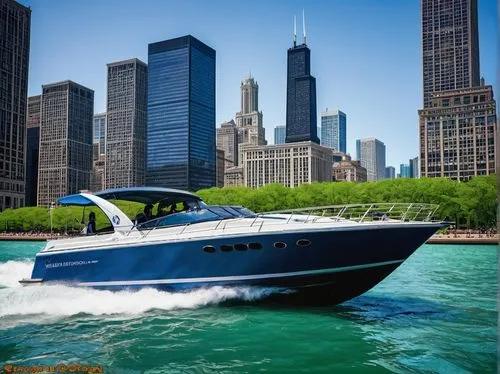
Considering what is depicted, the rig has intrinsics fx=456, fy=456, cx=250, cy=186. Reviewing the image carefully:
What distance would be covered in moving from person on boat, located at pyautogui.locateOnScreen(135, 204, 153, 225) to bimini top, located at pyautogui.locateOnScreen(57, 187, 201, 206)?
388 mm

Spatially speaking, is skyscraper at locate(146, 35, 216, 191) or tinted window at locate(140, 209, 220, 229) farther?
skyscraper at locate(146, 35, 216, 191)

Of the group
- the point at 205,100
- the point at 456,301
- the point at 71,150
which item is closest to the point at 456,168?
the point at 205,100

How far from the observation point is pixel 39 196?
19100 cm

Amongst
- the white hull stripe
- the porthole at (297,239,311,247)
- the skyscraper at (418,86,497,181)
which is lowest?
the white hull stripe

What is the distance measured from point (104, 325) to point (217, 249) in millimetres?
2970

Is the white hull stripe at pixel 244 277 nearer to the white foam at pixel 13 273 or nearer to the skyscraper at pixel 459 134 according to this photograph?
the white foam at pixel 13 273

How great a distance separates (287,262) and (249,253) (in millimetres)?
904

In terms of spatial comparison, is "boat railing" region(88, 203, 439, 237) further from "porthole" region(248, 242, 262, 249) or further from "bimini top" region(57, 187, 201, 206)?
"bimini top" region(57, 187, 201, 206)

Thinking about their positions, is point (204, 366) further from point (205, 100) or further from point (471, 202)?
point (205, 100)

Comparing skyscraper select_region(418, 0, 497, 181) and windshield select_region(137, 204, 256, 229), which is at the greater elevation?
skyscraper select_region(418, 0, 497, 181)

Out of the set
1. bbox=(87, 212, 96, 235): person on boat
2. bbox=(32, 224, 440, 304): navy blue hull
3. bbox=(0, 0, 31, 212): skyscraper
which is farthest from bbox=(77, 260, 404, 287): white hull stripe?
bbox=(0, 0, 31, 212): skyscraper

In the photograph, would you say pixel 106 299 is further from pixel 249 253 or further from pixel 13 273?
pixel 13 273

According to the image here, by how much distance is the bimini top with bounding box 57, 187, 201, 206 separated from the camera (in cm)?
1301

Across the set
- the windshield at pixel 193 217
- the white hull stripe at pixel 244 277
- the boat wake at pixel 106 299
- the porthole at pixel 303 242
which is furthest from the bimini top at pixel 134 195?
the porthole at pixel 303 242
